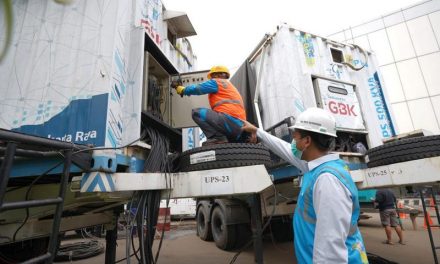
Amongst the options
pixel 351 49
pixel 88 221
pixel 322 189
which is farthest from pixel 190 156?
pixel 351 49

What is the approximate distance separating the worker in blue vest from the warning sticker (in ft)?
2.74

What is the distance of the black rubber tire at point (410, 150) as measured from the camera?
2.71 m

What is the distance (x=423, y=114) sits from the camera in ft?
Answer: 39.9

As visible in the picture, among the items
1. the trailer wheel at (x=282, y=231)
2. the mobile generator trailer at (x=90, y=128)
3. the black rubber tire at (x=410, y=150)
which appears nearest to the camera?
the mobile generator trailer at (x=90, y=128)

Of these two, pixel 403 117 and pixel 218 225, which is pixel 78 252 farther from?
pixel 403 117

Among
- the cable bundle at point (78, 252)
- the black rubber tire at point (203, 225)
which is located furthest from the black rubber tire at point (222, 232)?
the cable bundle at point (78, 252)

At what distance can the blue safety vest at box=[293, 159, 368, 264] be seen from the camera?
1576 mm

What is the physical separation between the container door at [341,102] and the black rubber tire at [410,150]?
1082mm

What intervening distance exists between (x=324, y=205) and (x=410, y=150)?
6.37 ft

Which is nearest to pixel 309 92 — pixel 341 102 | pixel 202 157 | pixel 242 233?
pixel 341 102

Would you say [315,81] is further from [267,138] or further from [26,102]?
[26,102]

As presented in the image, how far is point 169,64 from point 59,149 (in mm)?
2171

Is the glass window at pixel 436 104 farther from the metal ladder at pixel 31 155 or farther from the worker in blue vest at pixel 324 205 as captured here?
the metal ladder at pixel 31 155

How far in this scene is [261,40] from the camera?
16.1 ft
